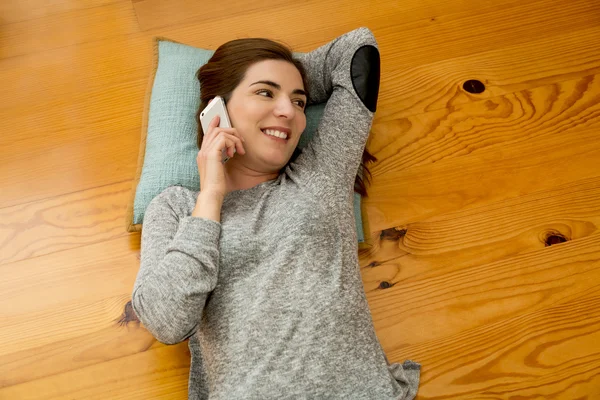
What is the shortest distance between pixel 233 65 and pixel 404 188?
1.80 ft

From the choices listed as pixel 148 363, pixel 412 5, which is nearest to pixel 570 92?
pixel 412 5

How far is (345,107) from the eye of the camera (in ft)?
4.06

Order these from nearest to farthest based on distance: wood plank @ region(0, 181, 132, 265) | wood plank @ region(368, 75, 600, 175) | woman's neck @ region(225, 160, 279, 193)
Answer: woman's neck @ region(225, 160, 279, 193) → wood plank @ region(0, 181, 132, 265) → wood plank @ region(368, 75, 600, 175)

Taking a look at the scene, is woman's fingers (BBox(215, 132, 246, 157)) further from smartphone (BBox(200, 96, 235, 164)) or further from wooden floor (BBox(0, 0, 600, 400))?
wooden floor (BBox(0, 0, 600, 400))

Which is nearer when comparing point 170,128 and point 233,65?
point 233,65

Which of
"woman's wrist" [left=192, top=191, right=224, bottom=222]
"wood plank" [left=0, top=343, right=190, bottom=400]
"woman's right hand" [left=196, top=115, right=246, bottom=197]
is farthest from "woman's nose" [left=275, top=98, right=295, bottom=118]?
"wood plank" [left=0, top=343, right=190, bottom=400]

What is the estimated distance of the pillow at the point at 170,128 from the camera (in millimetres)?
1292

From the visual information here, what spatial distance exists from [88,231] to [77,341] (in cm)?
28

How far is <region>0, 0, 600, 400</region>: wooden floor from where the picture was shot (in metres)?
1.21

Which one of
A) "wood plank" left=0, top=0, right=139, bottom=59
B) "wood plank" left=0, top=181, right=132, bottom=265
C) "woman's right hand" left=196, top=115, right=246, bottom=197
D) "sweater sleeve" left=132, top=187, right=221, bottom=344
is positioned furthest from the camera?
"wood plank" left=0, top=0, right=139, bottom=59

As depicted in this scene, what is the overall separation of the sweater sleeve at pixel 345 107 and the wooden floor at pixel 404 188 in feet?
0.72

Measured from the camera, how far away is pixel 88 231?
1.35m

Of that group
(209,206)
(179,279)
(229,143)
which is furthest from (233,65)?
(179,279)

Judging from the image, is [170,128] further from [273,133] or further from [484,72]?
[484,72]
